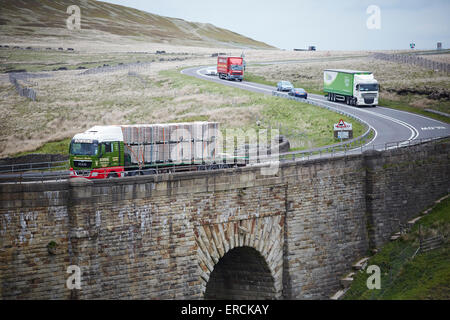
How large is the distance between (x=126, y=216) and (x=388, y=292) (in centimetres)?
1505

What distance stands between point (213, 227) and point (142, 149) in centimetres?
620

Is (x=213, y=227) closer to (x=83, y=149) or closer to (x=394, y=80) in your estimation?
(x=83, y=149)

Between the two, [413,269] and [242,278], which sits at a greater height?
[413,269]

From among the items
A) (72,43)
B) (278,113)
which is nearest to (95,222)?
(278,113)

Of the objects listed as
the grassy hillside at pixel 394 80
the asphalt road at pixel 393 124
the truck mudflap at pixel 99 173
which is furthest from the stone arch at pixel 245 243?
the grassy hillside at pixel 394 80

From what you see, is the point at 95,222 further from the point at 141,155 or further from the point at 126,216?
the point at 141,155

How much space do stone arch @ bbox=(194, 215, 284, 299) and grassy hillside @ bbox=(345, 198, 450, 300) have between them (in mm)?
4776

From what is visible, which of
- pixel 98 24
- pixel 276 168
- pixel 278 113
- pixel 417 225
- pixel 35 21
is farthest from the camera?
pixel 98 24

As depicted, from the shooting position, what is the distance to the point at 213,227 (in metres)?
30.2

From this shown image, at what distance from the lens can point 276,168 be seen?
3272 cm

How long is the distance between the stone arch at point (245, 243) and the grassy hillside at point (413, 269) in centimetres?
478

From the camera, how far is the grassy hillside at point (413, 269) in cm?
3156

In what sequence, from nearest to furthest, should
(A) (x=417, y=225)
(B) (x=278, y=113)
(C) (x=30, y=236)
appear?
(C) (x=30, y=236), (A) (x=417, y=225), (B) (x=278, y=113)

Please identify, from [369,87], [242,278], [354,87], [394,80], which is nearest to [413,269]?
[242,278]
